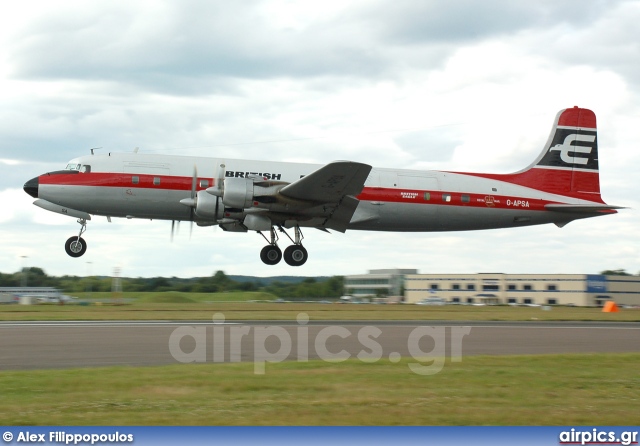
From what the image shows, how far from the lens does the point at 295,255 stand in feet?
98.3

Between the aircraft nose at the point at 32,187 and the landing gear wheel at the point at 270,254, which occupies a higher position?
the aircraft nose at the point at 32,187

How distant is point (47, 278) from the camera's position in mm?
93750

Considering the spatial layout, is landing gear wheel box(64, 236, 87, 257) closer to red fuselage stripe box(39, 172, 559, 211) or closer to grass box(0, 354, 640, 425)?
red fuselage stripe box(39, 172, 559, 211)

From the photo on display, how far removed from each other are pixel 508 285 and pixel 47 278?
59920mm

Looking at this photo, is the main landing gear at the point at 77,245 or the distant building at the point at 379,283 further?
the distant building at the point at 379,283

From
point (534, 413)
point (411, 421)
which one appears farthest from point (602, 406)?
point (411, 421)

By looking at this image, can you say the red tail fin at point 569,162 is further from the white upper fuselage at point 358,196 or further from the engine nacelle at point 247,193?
the engine nacelle at point 247,193

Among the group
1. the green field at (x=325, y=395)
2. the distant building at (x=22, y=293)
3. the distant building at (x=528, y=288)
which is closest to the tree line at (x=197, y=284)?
the distant building at (x=22, y=293)

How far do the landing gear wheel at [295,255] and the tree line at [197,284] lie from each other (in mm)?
32054

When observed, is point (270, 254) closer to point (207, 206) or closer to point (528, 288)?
point (207, 206)

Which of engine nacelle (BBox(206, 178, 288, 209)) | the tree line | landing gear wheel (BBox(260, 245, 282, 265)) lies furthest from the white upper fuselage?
the tree line

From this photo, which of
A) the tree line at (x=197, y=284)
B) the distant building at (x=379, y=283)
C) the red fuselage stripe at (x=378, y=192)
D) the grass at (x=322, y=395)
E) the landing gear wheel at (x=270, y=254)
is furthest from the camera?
the distant building at (x=379, y=283)

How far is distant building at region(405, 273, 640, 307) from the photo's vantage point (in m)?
91.0

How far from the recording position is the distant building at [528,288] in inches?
3583
